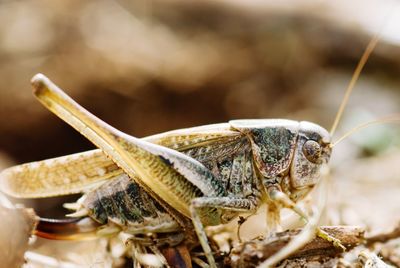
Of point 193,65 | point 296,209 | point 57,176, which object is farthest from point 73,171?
point 193,65

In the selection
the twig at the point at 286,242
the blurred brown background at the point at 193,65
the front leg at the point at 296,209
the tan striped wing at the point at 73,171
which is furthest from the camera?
the blurred brown background at the point at 193,65

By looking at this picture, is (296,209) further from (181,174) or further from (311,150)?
(181,174)

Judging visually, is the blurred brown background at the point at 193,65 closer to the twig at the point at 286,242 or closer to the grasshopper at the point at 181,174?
the grasshopper at the point at 181,174

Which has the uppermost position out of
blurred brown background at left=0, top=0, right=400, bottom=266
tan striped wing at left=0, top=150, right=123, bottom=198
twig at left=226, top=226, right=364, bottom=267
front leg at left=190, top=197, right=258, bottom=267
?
blurred brown background at left=0, top=0, right=400, bottom=266

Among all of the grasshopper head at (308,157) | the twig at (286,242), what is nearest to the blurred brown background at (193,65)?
the grasshopper head at (308,157)

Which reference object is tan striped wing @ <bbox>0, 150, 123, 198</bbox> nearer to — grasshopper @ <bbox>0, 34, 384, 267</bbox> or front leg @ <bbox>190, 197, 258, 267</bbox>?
grasshopper @ <bbox>0, 34, 384, 267</bbox>

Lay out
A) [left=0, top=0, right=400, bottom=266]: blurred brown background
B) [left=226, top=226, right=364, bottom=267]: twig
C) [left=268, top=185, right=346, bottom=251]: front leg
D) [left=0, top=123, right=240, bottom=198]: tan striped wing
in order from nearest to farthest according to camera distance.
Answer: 1. [left=226, top=226, right=364, bottom=267]: twig
2. [left=268, top=185, right=346, bottom=251]: front leg
3. [left=0, top=123, right=240, bottom=198]: tan striped wing
4. [left=0, top=0, right=400, bottom=266]: blurred brown background

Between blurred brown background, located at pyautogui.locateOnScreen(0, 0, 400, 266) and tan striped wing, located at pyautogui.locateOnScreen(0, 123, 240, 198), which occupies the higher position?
blurred brown background, located at pyautogui.locateOnScreen(0, 0, 400, 266)

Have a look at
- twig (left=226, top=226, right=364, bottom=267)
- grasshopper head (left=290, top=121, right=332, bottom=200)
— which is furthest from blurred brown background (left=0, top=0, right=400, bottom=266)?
twig (left=226, top=226, right=364, bottom=267)

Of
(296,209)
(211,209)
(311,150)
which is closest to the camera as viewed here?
(296,209)
